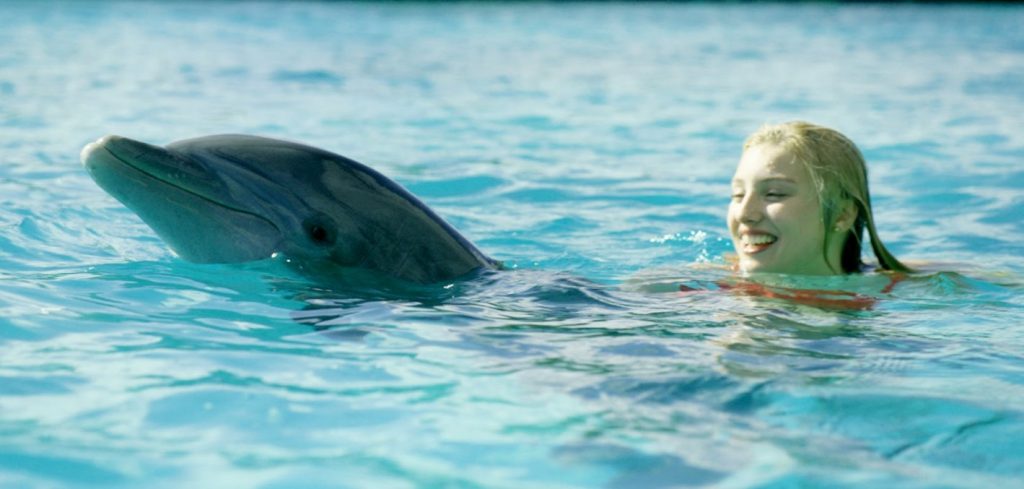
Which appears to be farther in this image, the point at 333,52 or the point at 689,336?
the point at 333,52

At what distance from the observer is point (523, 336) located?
14.2 feet

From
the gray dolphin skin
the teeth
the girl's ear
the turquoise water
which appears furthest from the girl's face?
the gray dolphin skin

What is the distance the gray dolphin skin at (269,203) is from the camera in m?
4.64

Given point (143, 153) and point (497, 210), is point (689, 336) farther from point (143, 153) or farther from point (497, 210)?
point (497, 210)

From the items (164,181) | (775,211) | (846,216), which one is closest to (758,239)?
(775,211)

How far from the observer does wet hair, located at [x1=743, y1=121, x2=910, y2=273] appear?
5.45m

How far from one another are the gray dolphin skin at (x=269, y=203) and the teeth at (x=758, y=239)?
1.37 m

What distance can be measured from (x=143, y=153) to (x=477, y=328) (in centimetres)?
131

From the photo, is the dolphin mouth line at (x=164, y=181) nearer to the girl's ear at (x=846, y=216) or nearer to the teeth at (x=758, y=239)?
the teeth at (x=758, y=239)

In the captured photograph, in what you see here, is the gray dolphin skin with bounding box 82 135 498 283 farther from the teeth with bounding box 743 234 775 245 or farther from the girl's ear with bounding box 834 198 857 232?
the girl's ear with bounding box 834 198 857 232

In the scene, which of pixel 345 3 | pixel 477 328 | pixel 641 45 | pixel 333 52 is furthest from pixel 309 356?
pixel 345 3

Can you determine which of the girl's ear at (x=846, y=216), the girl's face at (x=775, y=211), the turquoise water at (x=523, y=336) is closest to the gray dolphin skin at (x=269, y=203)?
the turquoise water at (x=523, y=336)

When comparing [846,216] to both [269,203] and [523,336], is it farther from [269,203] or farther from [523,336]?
[269,203]

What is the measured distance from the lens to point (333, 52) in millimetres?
19875
